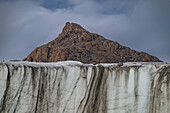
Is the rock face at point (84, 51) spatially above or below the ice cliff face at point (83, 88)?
above

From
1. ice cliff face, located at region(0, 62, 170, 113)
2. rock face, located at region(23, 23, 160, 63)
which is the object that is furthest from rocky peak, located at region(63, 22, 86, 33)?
ice cliff face, located at region(0, 62, 170, 113)

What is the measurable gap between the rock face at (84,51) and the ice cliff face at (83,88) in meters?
11.8

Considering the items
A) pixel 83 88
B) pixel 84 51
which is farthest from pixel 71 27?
pixel 83 88

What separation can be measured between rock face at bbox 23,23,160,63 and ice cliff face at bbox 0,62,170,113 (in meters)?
11.8

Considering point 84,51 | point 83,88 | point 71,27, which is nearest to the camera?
point 83,88

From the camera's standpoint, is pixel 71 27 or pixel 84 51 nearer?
pixel 84 51

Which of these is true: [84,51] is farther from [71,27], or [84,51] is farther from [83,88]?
[83,88]

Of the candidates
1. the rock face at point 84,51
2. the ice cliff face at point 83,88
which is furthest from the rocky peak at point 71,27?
the ice cliff face at point 83,88

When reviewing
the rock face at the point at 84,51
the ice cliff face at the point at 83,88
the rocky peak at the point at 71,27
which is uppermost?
the rocky peak at the point at 71,27

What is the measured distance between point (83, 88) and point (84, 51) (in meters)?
15.0

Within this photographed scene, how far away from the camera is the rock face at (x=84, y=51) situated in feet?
81.6

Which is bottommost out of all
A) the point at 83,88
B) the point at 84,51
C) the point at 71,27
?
the point at 83,88

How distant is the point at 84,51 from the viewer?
83.6ft

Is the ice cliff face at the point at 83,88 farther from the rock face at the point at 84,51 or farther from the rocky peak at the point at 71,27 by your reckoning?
the rocky peak at the point at 71,27
